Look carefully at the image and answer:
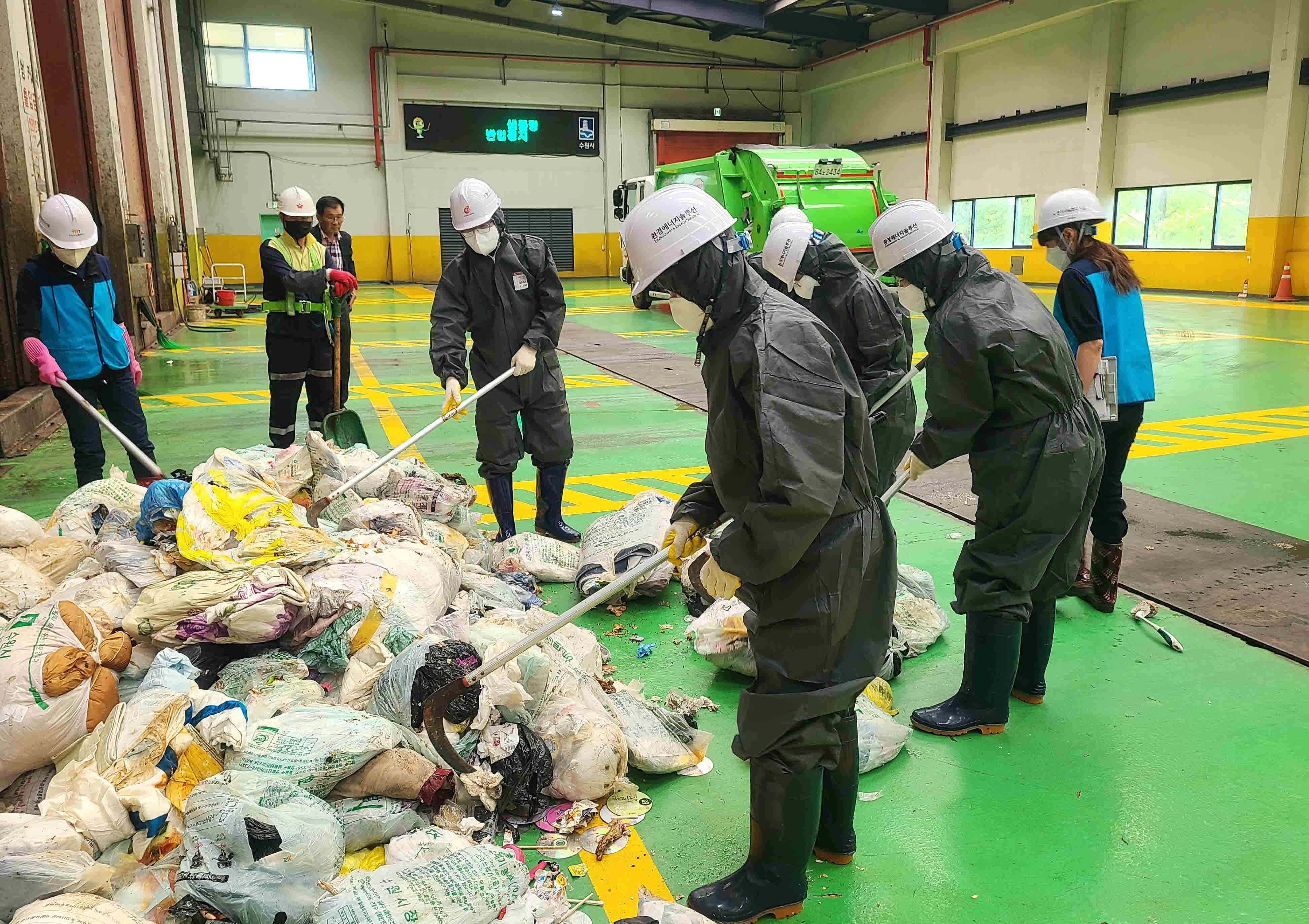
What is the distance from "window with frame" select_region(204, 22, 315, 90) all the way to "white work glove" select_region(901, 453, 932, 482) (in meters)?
24.3

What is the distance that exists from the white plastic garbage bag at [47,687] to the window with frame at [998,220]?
20207 millimetres

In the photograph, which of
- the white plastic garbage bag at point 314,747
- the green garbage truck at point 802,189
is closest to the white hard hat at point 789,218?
the white plastic garbage bag at point 314,747

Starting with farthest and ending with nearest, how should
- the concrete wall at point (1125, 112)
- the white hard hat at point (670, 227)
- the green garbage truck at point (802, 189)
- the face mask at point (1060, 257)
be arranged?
1. the concrete wall at point (1125, 112)
2. the green garbage truck at point (802, 189)
3. the face mask at point (1060, 257)
4. the white hard hat at point (670, 227)

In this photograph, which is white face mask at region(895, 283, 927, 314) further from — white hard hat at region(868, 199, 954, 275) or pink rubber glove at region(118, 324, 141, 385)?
pink rubber glove at region(118, 324, 141, 385)

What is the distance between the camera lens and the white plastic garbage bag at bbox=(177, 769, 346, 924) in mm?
2002

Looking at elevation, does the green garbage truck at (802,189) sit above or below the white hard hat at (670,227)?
above

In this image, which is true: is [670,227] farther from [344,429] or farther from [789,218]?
[344,429]

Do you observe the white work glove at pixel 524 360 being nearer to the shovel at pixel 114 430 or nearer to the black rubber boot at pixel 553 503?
the black rubber boot at pixel 553 503

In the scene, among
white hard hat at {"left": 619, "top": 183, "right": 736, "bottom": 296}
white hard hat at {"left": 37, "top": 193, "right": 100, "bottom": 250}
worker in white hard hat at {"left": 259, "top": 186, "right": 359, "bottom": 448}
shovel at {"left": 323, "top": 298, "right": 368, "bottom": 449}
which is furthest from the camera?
worker in white hard hat at {"left": 259, "top": 186, "right": 359, "bottom": 448}

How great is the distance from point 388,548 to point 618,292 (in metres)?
19.1

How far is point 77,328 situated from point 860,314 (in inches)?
162

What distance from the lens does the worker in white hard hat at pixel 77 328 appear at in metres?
4.80

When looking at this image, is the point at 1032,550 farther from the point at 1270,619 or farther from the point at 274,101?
the point at 274,101

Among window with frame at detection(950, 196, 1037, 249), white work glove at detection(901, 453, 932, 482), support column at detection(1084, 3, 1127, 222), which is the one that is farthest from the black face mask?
window with frame at detection(950, 196, 1037, 249)
